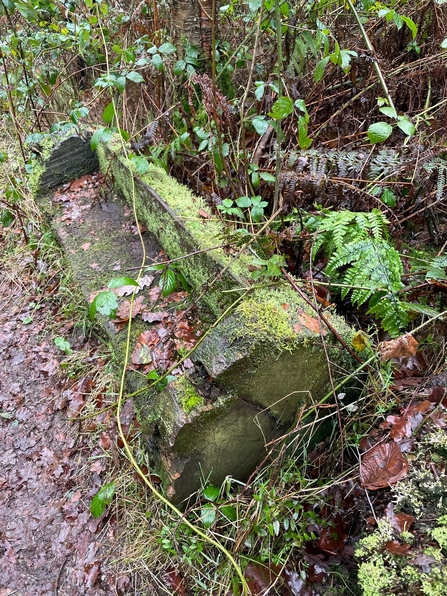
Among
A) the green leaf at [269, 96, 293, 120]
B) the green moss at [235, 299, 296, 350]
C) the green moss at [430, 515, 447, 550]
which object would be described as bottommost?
the green moss at [430, 515, 447, 550]

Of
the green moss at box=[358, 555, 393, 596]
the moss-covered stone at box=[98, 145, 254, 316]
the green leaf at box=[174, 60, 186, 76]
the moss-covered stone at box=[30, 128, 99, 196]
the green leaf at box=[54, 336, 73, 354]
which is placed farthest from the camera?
the moss-covered stone at box=[30, 128, 99, 196]

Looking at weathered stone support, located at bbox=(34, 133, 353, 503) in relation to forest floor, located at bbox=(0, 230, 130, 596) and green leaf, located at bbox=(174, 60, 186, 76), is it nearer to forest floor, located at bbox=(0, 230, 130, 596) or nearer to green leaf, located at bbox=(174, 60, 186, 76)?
forest floor, located at bbox=(0, 230, 130, 596)

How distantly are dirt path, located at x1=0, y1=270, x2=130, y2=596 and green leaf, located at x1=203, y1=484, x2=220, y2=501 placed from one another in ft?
2.36

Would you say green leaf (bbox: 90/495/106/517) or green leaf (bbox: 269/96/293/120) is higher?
green leaf (bbox: 269/96/293/120)

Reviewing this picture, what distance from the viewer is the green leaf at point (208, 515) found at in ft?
6.64

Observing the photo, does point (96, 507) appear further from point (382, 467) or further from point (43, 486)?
point (382, 467)

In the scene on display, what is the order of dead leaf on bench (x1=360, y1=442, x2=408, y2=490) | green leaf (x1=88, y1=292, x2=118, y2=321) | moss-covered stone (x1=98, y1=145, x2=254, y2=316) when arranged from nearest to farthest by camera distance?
dead leaf on bench (x1=360, y1=442, x2=408, y2=490), green leaf (x1=88, y1=292, x2=118, y2=321), moss-covered stone (x1=98, y1=145, x2=254, y2=316)

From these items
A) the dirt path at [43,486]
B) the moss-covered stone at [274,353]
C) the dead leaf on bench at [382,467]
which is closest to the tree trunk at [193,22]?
the moss-covered stone at [274,353]

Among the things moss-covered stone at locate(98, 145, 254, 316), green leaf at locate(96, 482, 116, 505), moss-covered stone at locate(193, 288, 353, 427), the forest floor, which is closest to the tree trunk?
moss-covered stone at locate(98, 145, 254, 316)

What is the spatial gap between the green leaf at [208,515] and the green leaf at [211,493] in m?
0.04

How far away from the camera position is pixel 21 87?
417 centimetres

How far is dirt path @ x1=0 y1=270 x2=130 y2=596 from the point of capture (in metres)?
2.35

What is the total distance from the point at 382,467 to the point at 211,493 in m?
0.88

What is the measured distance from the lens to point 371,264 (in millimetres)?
2111
